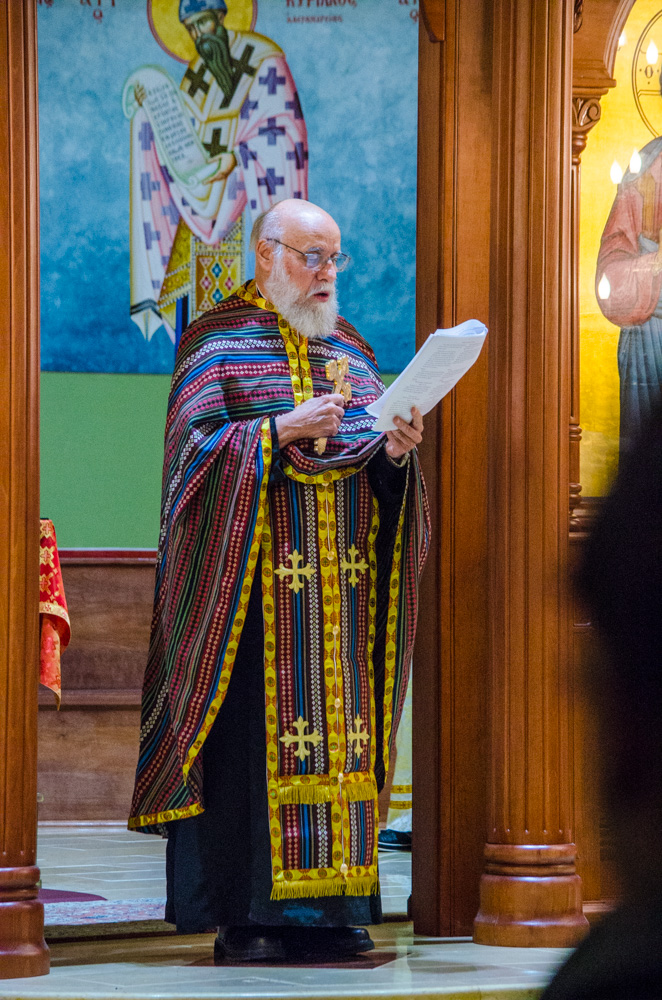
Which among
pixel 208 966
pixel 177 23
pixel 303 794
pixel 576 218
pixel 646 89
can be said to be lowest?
pixel 208 966

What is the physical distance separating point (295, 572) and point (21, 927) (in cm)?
112

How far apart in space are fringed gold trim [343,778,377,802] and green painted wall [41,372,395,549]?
159 inches

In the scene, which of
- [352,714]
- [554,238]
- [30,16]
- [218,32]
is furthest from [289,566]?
[218,32]

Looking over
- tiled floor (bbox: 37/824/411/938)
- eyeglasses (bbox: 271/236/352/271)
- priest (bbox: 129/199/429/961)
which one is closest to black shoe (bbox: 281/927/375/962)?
priest (bbox: 129/199/429/961)

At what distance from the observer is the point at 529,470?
4016 mm

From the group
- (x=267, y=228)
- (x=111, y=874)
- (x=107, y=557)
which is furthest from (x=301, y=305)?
(x=107, y=557)

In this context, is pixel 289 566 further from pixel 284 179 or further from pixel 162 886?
pixel 284 179

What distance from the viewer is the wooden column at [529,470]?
3.93m

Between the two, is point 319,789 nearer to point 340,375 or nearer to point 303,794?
point 303,794

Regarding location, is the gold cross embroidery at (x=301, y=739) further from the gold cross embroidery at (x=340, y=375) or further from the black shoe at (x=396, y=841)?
the black shoe at (x=396, y=841)

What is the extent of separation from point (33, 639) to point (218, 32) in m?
5.28

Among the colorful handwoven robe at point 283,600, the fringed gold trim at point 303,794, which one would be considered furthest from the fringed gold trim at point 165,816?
the fringed gold trim at point 303,794

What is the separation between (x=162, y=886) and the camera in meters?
5.06

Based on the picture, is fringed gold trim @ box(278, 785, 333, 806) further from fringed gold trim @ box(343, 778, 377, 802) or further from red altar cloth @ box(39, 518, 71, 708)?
red altar cloth @ box(39, 518, 71, 708)
